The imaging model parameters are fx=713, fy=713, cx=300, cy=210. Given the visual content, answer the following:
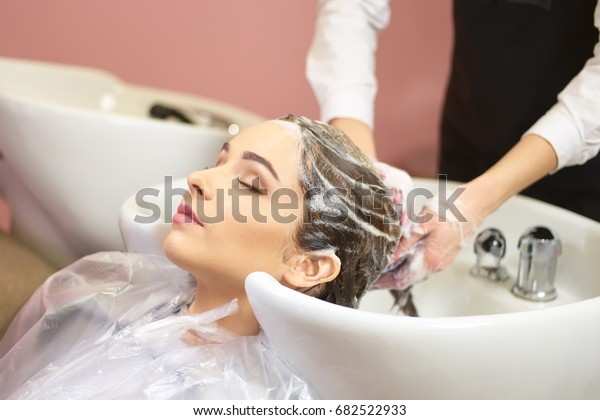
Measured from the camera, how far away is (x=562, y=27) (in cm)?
119

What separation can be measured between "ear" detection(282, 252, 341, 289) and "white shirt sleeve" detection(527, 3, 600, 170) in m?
0.38

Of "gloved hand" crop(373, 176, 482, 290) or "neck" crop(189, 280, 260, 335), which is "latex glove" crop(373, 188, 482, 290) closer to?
"gloved hand" crop(373, 176, 482, 290)

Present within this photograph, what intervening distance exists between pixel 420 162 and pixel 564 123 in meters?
0.86

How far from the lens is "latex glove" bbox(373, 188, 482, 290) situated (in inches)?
39.9

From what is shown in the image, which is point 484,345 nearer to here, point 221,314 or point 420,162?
→ point 221,314

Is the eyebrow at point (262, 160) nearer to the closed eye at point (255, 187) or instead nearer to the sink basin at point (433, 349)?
the closed eye at point (255, 187)

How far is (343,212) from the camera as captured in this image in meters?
0.93

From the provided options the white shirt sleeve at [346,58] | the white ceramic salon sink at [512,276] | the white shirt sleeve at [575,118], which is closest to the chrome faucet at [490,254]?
the white ceramic salon sink at [512,276]

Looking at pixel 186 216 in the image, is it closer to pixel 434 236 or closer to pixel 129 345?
pixel 129 345

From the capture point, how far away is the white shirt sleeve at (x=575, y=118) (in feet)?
3.41

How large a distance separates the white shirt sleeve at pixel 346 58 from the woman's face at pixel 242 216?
34cm

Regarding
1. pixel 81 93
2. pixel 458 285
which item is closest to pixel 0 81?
pixel 81 93

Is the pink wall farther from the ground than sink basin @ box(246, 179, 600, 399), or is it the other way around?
the pink wall

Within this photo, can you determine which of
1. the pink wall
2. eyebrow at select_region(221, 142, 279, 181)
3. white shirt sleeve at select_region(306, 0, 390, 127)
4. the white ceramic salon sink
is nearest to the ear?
eyebrow at select_region(221, 142, 279, 181)
